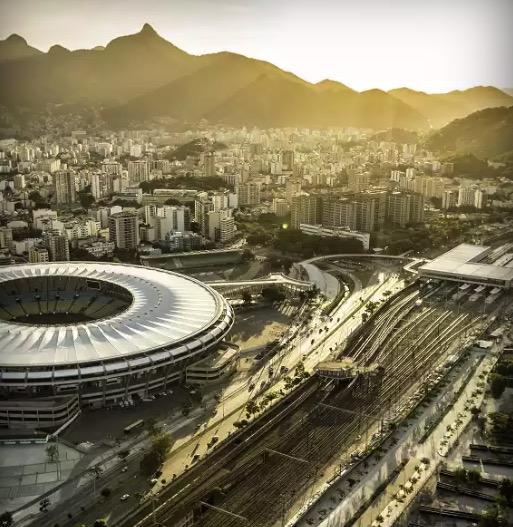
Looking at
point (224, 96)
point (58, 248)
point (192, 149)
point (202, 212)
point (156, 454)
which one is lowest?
point (156, 454)

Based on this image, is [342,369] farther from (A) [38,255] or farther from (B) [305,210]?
(B) [305,210]

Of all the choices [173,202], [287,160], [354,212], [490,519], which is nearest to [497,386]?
[490,519]

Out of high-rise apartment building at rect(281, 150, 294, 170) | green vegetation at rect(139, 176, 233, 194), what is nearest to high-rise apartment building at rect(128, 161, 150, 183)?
green vegetation at rect(139, 176, 233, 194)

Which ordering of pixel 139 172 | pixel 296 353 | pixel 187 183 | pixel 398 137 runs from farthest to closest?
pixel 398 137 < pixel 139 172 < pixel 187 183 < pixel 296 353

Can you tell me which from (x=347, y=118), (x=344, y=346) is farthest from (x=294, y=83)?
(x=344, y=346)

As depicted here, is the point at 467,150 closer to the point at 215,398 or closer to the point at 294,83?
the point at 294,83

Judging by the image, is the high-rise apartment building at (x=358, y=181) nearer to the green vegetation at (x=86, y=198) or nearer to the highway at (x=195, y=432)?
the green vegetation at (x=86, y=198)

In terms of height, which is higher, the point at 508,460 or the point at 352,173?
the point at 352,173

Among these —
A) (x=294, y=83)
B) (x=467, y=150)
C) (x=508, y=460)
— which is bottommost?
(x=508, y=460)
